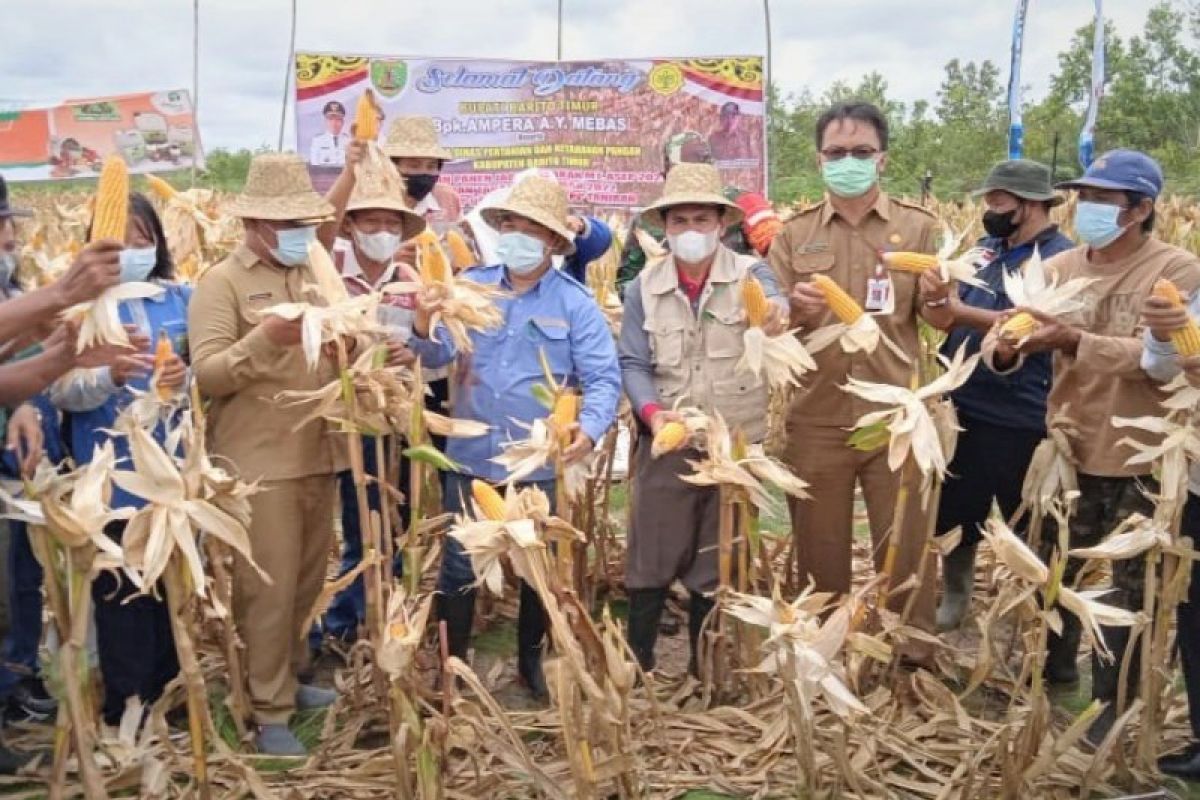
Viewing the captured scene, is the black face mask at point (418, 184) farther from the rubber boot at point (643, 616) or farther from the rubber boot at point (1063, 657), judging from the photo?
the rubber boot at point (1063, 657)

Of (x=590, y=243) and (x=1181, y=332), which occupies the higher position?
(x=590, y=243)

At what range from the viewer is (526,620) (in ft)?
13.2

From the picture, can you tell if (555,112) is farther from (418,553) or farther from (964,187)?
(964,187)

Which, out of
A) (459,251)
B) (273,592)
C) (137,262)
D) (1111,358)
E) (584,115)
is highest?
(584,115)

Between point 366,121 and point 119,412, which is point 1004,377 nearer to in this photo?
point 366,121

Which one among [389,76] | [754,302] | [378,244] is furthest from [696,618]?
[389,76]

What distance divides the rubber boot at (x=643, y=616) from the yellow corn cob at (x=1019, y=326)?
1438 millimetres

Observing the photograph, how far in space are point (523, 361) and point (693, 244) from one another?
69cm

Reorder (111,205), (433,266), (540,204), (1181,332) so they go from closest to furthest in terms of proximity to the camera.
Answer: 1. (111,205)
2. (1181,332)
3. (433,266)
4. (540,204)

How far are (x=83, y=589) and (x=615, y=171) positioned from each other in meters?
6.90

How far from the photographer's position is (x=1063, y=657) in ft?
13.5

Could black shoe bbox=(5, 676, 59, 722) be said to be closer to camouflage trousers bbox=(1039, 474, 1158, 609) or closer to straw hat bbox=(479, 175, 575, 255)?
straw hat bbox=(479, 175, 575, 255)

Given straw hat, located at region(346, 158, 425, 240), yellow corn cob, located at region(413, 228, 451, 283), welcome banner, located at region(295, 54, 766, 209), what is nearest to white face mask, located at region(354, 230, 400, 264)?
straw hat, located at region(346, 158, 425, 240)

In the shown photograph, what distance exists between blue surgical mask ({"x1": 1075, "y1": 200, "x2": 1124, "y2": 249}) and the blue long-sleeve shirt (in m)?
1.57
